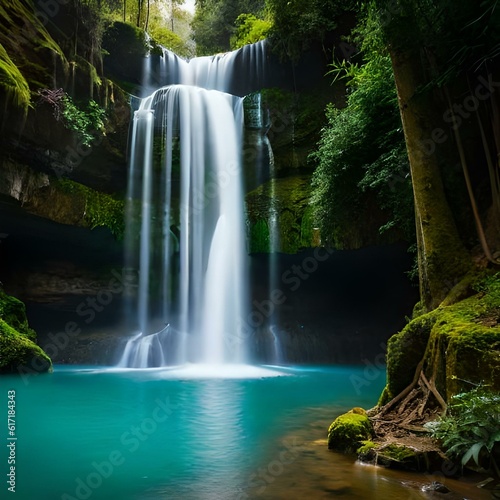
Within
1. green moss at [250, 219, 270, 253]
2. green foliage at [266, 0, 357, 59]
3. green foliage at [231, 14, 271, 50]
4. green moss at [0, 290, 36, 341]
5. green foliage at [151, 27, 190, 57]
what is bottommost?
green moss at [0, 290, 36, 341]

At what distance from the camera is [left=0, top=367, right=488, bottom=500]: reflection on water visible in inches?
146

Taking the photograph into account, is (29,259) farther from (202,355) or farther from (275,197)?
(275,197)

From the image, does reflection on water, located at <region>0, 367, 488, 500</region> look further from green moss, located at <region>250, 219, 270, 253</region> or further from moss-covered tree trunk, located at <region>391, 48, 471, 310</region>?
green moss, located at <region>250, 219, 270, 253</region>

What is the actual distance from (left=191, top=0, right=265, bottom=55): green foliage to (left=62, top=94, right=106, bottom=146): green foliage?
1392 centimetres

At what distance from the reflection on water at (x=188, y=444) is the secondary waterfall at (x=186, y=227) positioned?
5.61 metres

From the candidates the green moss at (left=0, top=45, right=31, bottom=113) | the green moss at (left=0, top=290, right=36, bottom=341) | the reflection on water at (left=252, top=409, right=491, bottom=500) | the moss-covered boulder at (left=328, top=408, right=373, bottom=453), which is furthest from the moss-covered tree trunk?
the green moss at (left=0, top=290, right=36, bottom=341)

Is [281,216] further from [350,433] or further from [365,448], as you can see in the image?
[365,448]

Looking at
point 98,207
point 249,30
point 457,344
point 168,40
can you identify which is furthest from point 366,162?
point 168,40

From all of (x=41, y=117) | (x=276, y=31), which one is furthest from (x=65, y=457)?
(x=276, y=31)

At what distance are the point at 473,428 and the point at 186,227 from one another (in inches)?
524

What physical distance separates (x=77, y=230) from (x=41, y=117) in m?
4.00

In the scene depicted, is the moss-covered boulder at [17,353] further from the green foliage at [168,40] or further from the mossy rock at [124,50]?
the green foliage at [168,40]

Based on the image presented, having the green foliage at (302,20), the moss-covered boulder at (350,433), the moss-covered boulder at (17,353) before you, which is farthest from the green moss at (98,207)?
the moss-covered boulder at (350,433)

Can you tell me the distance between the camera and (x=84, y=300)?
1644cm
